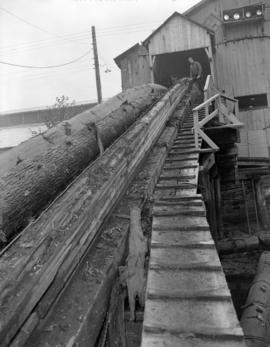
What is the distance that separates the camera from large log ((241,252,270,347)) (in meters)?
4.56

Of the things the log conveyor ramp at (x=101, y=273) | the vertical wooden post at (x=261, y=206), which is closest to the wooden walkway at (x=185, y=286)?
the log conveyor ramp at (x=101, y=273)

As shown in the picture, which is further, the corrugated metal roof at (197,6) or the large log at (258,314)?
the corrugated metal roof at (197,6)

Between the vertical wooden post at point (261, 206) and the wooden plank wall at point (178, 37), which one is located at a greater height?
the wooden plank wall at point (178, 37)

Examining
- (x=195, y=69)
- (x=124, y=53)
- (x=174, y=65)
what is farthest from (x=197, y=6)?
(x=195, y=69)

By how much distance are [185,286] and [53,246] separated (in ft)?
2.97

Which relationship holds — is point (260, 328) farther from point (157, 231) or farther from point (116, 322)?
point (116, 322)

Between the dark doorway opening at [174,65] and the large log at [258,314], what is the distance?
12.7 meters

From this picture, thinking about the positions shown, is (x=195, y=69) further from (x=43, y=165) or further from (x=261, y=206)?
(x=43, y=165)

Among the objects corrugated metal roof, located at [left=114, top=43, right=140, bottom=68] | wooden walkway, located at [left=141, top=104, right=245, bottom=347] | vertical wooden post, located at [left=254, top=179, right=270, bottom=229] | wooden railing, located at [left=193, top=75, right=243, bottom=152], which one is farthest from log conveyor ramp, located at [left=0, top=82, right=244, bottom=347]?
corrugated metal roof, located at [left=114, top=43, right=140, bottom=68]

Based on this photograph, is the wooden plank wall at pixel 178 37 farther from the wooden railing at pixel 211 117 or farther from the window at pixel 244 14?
the wooden railing at pixel 211 117

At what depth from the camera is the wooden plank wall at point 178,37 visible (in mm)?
14000

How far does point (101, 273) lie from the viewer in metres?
2.16

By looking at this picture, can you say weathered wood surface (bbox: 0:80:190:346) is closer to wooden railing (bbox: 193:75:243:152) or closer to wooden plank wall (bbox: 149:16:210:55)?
wooden railing (bbox: 193:75:243:152)

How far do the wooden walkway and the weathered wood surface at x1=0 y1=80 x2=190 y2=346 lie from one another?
0.55 m
